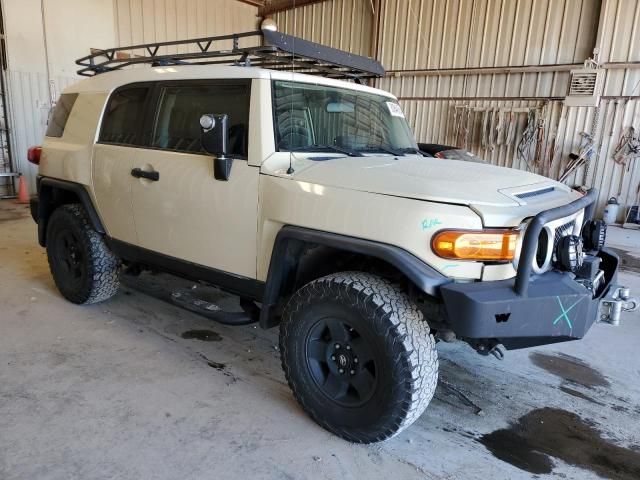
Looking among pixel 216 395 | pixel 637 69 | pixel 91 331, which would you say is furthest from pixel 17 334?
pixel 637 69

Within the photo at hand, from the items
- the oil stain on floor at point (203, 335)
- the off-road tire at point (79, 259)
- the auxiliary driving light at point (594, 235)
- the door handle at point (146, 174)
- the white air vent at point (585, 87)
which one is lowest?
the oil stain on floor at point (203, 335)

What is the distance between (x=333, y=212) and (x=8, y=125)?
10134 mm

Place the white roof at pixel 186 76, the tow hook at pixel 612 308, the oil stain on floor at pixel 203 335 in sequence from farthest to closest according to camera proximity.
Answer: the oil stain on floor at pixel 203 335 → the white roof at pixel 186 76 → the tow hook at pixel 612 308

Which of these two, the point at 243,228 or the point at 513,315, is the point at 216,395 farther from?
the point at 513,315

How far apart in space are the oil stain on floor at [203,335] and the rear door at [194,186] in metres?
0.73

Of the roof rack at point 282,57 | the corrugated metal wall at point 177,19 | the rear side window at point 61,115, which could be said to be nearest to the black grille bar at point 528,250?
the roof rack at point 282,57

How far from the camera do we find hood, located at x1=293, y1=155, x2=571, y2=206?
7.02 feet

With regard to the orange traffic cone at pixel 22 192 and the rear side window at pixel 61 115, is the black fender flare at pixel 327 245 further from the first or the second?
the orange traffic cone at pixel 22 192

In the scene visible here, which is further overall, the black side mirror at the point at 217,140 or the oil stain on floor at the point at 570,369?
the oil stain on floor at the point at 570,369

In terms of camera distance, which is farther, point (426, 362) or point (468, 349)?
point (468, 349)

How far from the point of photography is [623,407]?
287 centimetres

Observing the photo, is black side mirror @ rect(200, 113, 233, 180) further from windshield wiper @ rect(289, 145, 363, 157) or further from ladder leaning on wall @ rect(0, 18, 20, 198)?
ladder leaning on wall @ rect(0, 18, 20, 198)

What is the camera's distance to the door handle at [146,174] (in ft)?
10.3

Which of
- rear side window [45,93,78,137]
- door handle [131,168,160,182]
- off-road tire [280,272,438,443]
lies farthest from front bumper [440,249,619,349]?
rear side window [45,93,78,137]
